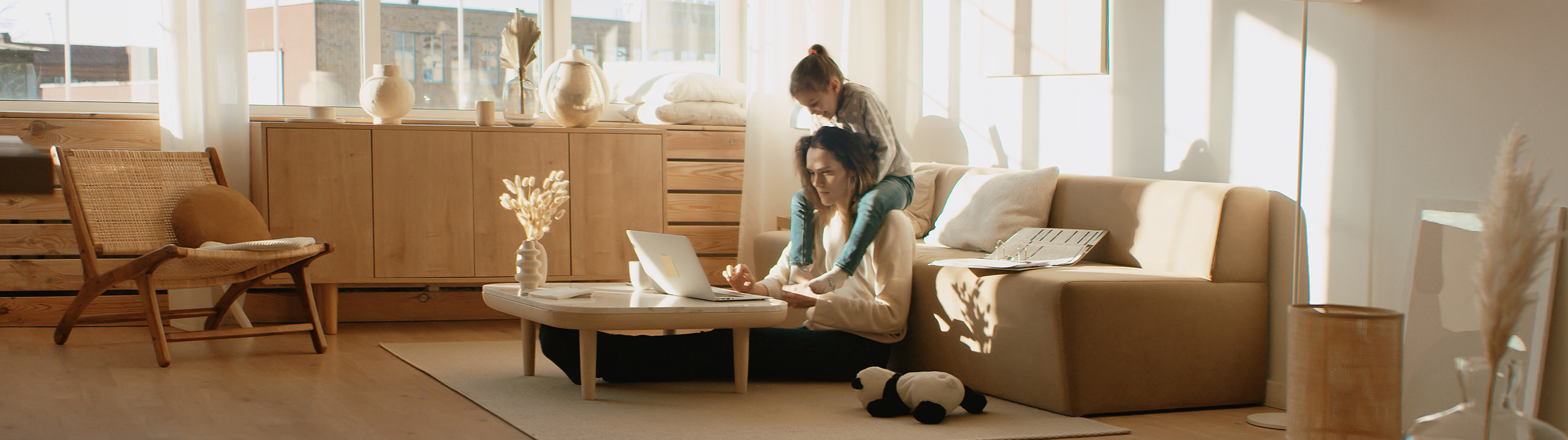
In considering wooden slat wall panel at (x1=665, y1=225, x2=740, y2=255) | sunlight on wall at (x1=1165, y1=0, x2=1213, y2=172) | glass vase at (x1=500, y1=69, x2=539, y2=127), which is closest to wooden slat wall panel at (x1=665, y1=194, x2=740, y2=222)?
wooden slat wall panel at (x1=665, y1=225, x2=740, y2=255)

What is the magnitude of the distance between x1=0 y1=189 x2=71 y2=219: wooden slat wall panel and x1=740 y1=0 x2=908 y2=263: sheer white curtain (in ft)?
7.84

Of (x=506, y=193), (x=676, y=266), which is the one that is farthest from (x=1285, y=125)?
(x=506, y=193)

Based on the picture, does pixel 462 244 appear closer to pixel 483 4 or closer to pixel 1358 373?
pixel 483 4

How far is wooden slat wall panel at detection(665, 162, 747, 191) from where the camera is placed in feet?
16.1

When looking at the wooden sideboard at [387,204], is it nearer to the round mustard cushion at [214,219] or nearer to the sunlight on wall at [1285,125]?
the round mustard cushion at [214,219]

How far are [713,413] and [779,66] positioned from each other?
2371 mm

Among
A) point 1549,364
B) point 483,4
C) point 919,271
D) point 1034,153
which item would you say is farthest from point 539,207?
point 1549,364

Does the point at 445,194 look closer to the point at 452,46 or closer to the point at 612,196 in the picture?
the point at 612,196

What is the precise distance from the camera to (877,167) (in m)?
3.48

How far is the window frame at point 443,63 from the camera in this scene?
4547 millimetres

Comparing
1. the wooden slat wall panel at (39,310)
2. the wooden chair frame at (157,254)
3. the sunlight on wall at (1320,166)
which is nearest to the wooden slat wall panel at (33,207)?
the wooden slat wall panel at (39,310)

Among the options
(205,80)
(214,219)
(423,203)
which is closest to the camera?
(214,219)

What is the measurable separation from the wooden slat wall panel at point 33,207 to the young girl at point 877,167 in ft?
8.50

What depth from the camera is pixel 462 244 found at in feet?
14.6
